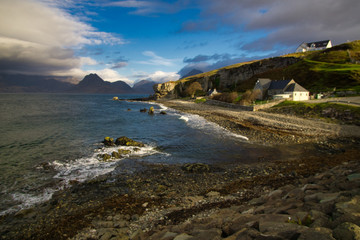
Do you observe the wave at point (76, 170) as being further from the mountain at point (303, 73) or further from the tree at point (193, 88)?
the tree at point (193, 88)

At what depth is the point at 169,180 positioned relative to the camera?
1505cm

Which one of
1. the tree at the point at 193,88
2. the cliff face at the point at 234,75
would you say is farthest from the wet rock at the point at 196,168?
the tree at the point at 193,88

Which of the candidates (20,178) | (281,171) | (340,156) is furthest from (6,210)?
(340,156)

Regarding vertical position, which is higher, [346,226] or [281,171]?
[346,226]

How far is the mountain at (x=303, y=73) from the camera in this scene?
70.2 meters

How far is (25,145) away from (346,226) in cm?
3287

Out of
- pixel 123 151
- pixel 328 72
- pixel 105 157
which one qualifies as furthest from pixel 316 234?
pixel 328 72

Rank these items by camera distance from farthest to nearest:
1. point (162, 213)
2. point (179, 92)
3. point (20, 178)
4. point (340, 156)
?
point (179, 92)
point (340, 156)
point (20, 178)
point (162, 213)

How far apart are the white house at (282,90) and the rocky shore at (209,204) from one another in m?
43.0

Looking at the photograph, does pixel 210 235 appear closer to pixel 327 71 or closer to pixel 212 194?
pixel 212 194

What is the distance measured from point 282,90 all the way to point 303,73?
40.1m

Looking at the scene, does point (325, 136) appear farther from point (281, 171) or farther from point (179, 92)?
point (179, 92)

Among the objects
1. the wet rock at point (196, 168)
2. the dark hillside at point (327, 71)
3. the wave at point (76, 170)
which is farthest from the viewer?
the dark hillside at point (327, 71)

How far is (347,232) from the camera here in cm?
418
